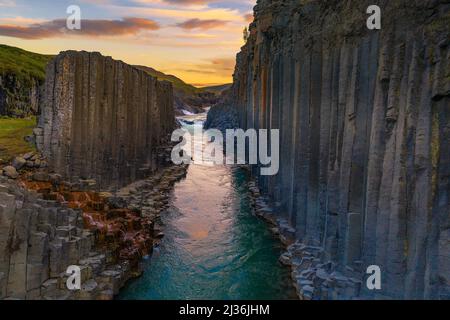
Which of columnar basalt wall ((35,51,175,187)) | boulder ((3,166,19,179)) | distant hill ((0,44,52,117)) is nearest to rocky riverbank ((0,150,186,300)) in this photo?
boulder ((3,166,19,179))

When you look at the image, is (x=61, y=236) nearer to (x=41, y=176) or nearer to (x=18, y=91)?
(x=41, y=176)

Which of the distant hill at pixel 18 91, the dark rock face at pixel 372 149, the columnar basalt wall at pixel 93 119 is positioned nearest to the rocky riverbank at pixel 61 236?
the columnar basalt wall at pixel 93 119

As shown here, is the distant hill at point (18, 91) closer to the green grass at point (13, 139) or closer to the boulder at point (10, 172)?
the green grass at point (13, 139)

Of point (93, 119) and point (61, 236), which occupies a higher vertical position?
point (93, 119)

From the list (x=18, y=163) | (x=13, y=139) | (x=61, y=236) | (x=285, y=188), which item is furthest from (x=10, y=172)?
(x=285, y=188)

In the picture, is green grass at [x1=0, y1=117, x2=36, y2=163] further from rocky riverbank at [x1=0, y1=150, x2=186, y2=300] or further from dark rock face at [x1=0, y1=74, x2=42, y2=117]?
dark rock face at [x1=0, y1=74, x2=42, y2=117]

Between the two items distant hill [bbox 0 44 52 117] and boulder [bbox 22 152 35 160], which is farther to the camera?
distant hill [bbox 0 44 52 117]
